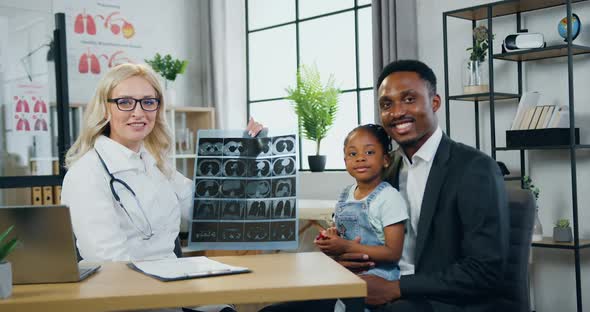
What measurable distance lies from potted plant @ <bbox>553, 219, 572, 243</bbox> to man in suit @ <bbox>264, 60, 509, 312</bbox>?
73.6 inches

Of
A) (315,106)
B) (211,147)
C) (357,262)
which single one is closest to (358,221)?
(357,262)

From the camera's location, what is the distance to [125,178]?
7.12ft

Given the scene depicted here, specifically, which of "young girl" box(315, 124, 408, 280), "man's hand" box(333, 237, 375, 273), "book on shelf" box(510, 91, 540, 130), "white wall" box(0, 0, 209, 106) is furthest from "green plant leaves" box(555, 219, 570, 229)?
"white wall" box(0, 0, 209, 106)

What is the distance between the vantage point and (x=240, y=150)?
2279 millimetres

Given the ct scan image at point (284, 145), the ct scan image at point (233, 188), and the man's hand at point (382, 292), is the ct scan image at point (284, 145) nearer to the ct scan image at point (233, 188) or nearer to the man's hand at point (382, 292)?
the ct scan image at point (233, 188)

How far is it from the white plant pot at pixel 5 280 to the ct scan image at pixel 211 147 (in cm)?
94

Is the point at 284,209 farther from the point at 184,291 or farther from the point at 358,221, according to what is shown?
the point at 184,291

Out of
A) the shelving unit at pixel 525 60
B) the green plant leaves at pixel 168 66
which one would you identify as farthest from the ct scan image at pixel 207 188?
the green plant leaves at pixel 168 66

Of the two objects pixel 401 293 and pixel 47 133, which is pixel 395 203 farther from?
pixel 47 133

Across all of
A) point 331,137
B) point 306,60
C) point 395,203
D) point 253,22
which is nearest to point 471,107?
point 331,137

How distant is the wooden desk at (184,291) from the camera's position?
1.39 m

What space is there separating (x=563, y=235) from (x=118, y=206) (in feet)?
8.46

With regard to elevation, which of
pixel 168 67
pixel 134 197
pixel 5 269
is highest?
pixel 168 67

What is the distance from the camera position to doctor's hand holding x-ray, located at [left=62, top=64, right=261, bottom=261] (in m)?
2.02
